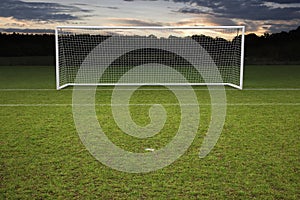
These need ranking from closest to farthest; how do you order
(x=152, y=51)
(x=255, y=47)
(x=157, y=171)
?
1. (x=157, y=171)
2. (x=152, y=51)
3. (x=255, y=47)

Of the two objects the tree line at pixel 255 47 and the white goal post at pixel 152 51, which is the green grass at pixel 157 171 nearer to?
the white goal post at pixel 152 51

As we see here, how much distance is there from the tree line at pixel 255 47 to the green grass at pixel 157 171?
76.3 ft

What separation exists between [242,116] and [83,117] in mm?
3028

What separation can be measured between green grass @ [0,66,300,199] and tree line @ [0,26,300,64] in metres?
23.3

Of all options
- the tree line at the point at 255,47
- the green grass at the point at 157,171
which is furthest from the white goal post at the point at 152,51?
the tree line at the point at 255,47

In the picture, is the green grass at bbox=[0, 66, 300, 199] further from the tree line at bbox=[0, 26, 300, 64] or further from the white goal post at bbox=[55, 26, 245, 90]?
the tree line at bbox=[0, 26, 300, 64]

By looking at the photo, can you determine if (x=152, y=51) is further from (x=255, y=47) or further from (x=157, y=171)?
(x=255, y=47)

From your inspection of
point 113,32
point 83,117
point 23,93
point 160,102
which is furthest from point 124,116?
point 113,32

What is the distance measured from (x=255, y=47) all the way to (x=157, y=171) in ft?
99.5

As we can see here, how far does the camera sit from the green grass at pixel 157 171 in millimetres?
3314

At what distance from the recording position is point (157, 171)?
3.87 metres

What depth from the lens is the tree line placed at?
97.4 feet

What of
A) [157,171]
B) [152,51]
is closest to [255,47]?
[152,51]

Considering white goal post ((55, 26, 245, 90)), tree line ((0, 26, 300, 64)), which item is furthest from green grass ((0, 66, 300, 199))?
tree line ((0, 26, 300, 64))
